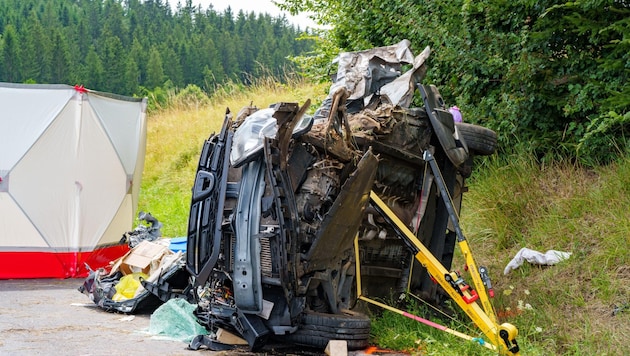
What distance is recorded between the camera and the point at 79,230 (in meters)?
11.2

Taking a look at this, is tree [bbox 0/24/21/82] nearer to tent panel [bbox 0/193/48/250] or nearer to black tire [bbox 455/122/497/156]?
tent panel [bbox 0/193/48/250]

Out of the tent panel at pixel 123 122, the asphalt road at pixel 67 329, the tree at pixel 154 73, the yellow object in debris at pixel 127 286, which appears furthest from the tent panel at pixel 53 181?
the tree at pixel 154 73

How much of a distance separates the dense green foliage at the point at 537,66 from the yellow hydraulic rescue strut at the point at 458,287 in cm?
256

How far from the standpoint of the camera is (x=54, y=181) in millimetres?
11094

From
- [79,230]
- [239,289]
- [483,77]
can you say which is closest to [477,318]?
[239,289]

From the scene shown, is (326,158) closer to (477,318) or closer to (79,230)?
(477,318)

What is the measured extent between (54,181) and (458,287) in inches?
265

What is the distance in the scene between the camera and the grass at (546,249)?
604cm

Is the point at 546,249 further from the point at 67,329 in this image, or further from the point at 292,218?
the point at 67,329

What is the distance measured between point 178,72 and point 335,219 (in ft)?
148

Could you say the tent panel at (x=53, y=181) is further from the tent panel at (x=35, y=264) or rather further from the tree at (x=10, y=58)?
the tree at (x=10, y=58)

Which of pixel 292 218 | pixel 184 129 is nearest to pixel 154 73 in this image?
pixel 184 129

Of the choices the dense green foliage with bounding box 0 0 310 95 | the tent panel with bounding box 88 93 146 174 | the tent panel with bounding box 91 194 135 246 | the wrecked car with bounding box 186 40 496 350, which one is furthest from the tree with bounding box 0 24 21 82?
the wrecked car with bounding box 186 40 496 350

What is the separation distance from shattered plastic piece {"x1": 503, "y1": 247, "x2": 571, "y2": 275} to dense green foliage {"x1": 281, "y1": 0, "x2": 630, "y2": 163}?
4.42ft
